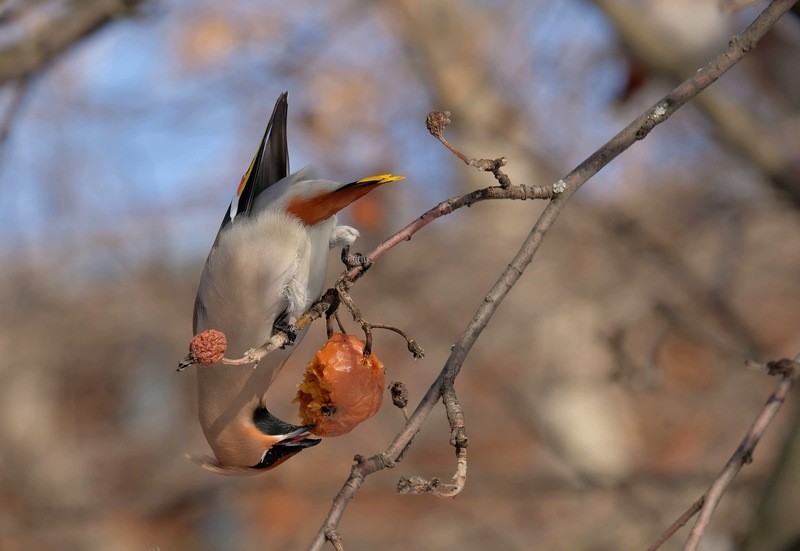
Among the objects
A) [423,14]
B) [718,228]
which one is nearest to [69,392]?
[423,14]

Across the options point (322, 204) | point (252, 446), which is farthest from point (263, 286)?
point (252, 446)

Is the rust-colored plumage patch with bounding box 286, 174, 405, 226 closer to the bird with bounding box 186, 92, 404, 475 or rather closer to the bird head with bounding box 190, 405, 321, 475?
the bird with bounding box 186, 92, 404, 475

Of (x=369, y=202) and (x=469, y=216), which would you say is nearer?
(x=369, y=202)

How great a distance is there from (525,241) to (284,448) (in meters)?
0.65

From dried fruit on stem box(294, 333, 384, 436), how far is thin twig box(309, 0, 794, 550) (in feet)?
0.62

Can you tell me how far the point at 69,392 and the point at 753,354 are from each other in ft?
16.6

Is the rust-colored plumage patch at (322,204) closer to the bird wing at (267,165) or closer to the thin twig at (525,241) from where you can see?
the bird wing at (267,165)

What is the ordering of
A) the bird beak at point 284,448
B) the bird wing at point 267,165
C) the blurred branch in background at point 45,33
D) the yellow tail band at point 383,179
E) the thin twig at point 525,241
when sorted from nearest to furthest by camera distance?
1. the thin twig at point 525,241
2. the yellow tail band at point 383,179
3. the bird beak at point 284,448
4. the bird wing at point 267,165
5. the blurred branch in background at point 45,33

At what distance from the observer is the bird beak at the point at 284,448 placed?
63.0 inches

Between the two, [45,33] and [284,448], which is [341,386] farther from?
[45,33]

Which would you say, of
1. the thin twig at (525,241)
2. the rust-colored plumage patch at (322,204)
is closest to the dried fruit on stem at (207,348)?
the thin twig at (525,241)

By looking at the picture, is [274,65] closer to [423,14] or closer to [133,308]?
[423,14]

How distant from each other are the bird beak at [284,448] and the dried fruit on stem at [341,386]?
0.10 meters

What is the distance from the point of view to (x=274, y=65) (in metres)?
5.57
